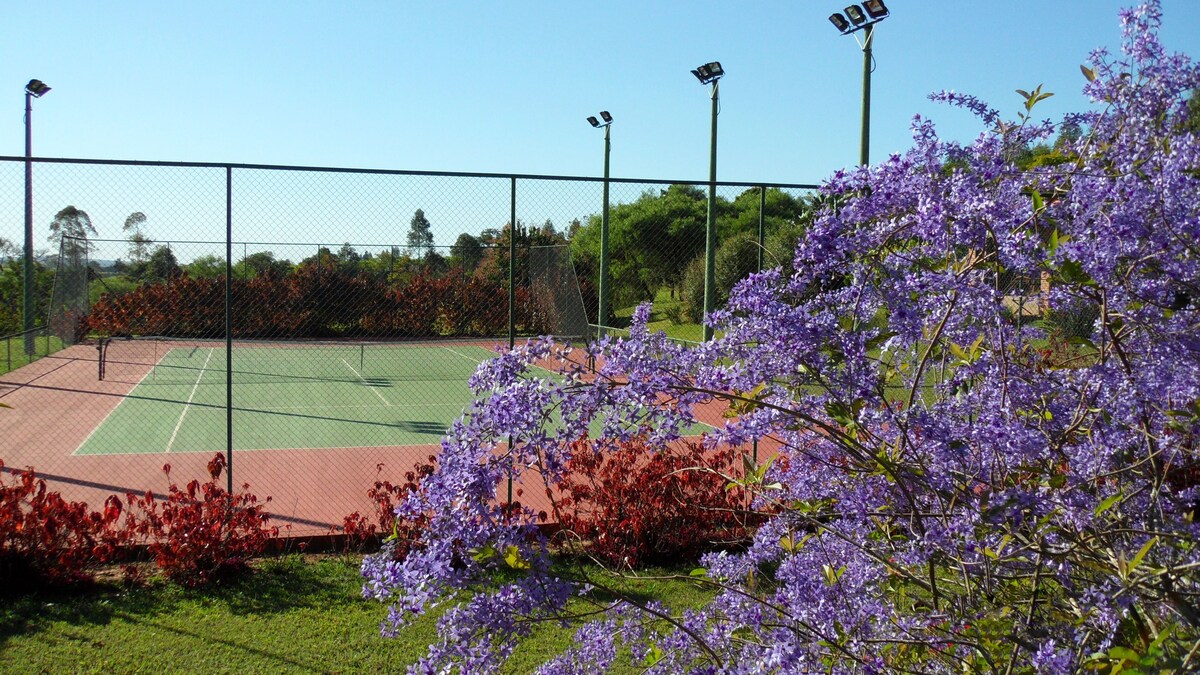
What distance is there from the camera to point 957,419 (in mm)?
2629

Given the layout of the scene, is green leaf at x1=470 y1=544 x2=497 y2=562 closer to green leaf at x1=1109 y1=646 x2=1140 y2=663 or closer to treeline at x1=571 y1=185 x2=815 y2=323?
green leaf at x1=1109 y1=646 x2=1140 y2=663

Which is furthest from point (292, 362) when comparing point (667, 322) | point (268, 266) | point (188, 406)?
point (667, 322)

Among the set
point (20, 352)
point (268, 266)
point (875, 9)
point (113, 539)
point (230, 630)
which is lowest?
point (230, 630)

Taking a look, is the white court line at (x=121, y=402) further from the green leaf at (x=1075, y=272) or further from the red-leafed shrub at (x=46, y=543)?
the green leaf at (x=1075, y=272)

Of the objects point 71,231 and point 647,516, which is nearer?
point 647,516

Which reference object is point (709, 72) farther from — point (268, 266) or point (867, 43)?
point (268, 266)

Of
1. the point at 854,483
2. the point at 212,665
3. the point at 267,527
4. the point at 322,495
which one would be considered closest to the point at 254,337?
the point at 322,495

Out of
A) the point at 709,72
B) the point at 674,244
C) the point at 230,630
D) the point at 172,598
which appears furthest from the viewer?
the point at 674,244

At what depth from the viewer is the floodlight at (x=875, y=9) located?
30.0 feet

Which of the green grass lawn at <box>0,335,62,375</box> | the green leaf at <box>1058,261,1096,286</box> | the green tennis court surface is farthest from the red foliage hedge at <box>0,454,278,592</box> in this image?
the green grass lawn at <box>0,335,62,375</box>

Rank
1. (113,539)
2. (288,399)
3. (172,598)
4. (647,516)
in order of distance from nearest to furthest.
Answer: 1. (172,598)
2. (113,539)
3. (647,516)
4. (288,399)

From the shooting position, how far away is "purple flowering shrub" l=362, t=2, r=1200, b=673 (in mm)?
2197

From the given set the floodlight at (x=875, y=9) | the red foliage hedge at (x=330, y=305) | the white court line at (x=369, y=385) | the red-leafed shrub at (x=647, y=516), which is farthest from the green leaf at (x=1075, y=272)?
the red foliage hedge at (x=330, y=305)

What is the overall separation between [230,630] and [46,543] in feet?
4.64
